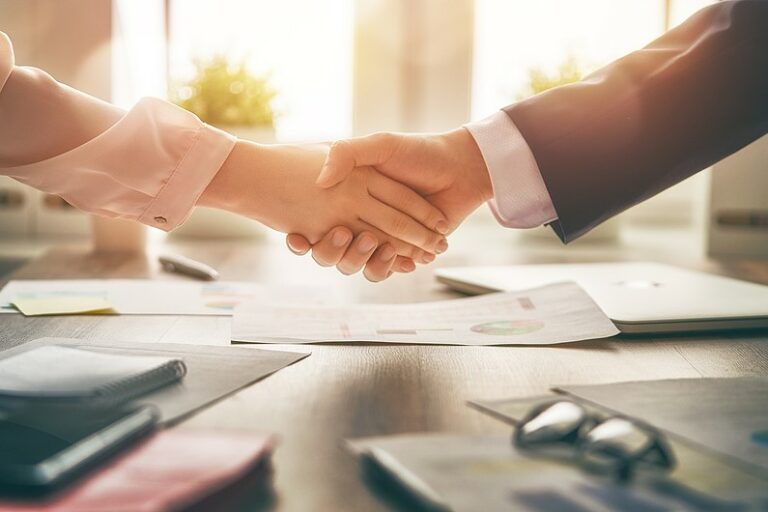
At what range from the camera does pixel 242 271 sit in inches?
55.3

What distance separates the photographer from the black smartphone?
0.41m

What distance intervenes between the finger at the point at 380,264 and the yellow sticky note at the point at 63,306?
349 mm

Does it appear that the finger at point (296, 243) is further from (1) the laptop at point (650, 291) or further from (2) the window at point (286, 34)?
(2) the window at point (286, 34)

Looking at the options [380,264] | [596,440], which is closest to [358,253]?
[380,264]

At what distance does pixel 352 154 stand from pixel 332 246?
14 centimetres

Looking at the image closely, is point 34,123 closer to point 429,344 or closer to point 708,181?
point 429,344

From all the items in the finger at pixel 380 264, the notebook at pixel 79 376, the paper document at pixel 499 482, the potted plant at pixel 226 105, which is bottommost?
the paper document at pixel 499 482

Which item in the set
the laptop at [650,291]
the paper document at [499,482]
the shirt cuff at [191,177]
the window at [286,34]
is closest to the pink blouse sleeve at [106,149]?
the shirt cuff at [191,177]

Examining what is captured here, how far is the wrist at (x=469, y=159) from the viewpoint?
1.14 meters

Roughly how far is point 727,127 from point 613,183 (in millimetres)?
136

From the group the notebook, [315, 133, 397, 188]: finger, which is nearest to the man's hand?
[315, 133, 397, 188]: finger

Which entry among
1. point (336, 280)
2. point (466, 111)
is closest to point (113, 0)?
point (466, 111)

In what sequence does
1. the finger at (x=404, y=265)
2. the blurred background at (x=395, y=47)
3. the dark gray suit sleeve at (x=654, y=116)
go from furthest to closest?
the blurred background at (x=395, y=47), the finger at (x=404, y=265), the dark gray suit sleeve at (x=654, y=116)

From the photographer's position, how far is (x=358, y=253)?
1.20 metres
